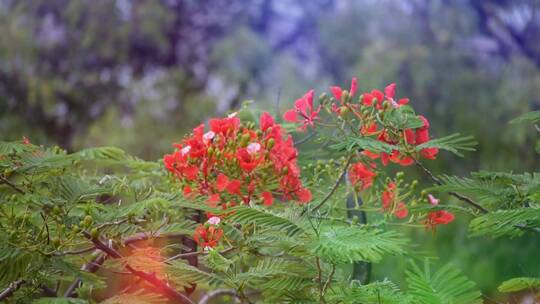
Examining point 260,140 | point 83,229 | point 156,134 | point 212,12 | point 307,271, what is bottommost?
point 307,271

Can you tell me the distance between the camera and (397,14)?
32.9 ft

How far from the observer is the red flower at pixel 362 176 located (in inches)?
54.7

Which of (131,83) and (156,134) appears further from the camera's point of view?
(131,83)

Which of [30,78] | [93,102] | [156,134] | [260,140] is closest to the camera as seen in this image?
[260,140]

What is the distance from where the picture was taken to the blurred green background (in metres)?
8.83

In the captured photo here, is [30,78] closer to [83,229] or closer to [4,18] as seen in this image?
[4,18]

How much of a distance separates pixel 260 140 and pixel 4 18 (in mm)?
9738

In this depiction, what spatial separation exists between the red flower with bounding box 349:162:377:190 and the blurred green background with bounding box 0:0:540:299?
19.9ft

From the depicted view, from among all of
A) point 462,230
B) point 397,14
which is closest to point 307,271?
point 462,230

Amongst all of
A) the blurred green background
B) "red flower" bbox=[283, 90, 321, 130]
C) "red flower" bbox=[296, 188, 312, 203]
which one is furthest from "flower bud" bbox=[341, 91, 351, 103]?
the blurred green background

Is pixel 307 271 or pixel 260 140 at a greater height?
pixel 260 140

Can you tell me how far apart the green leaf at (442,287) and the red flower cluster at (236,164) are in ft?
1.31

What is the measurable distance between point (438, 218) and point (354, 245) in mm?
551

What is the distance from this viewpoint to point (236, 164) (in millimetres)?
1227
